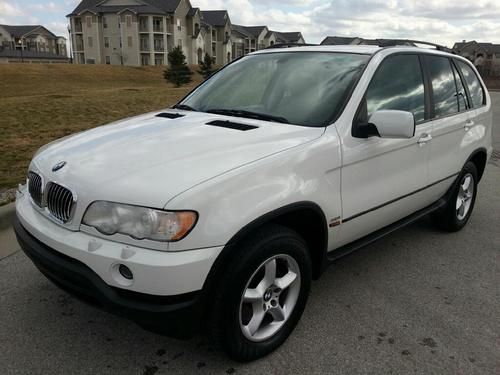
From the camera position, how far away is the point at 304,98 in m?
3.39

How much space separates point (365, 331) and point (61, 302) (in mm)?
2091

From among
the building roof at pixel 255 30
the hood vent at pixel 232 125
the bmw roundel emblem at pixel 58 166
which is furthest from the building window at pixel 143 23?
the bmw roundel emblem at pixel 58 166

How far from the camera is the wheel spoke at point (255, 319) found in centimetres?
273

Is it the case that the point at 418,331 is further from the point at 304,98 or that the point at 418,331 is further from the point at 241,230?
the point at 304,98

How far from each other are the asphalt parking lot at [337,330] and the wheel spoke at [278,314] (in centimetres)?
18

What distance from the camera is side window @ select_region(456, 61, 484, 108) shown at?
4773mm

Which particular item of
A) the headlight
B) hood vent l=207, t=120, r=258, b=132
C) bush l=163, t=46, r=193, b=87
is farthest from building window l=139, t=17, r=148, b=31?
the headlight

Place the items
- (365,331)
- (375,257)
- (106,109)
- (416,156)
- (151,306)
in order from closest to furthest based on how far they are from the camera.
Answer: (151,306), (365,331), (416,156), (375,257), (106,109)

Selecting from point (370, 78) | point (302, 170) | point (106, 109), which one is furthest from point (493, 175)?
point (106, 109)

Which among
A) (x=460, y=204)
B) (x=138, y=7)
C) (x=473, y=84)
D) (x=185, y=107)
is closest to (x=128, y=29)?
(x=138, y=7)

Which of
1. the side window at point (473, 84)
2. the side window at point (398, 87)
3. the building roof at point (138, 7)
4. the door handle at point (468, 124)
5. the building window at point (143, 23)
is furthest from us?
the building window at point (143, 23)

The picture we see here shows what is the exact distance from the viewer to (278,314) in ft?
9.48

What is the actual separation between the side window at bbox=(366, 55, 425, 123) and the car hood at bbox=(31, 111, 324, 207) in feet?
2.28

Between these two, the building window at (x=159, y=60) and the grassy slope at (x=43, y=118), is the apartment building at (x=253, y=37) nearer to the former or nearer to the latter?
the building window at (x=159, y=60)
